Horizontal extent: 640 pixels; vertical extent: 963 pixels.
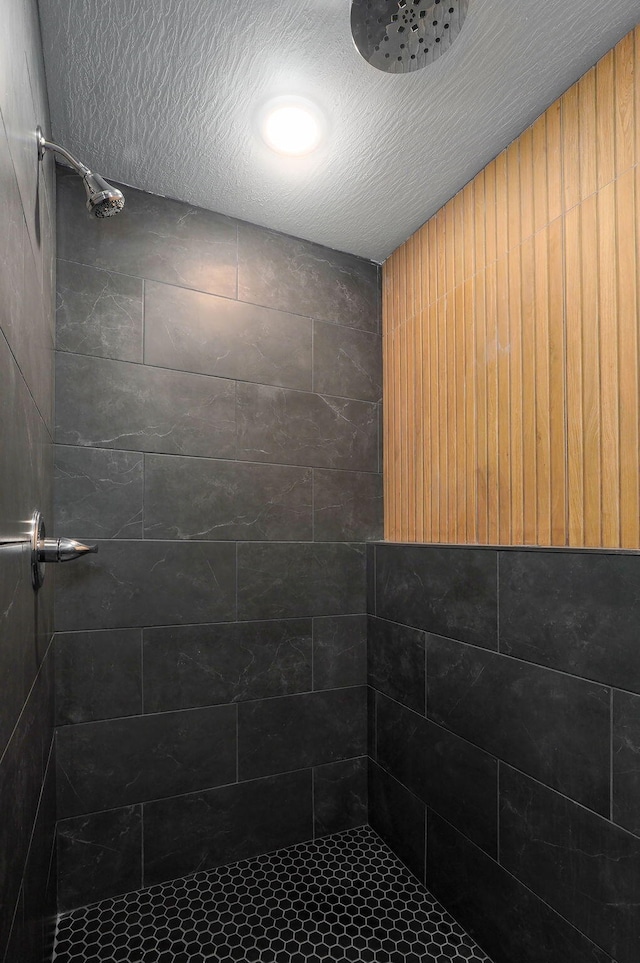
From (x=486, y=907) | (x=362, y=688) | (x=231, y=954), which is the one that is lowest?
(x=231, y=954)

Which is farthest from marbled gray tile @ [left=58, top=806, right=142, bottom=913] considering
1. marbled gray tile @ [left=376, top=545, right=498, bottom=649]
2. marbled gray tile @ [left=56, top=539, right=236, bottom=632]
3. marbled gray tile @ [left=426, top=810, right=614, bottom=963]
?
marbled gray tile @ [left=376, top=545, right=498, bottom=649]

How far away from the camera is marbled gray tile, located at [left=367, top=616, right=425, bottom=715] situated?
1.86 metres

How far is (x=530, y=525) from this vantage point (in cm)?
151

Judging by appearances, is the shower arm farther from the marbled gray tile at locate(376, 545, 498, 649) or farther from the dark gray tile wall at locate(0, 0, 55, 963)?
the marbled gray tile at locate(376, 545, 498, 649)

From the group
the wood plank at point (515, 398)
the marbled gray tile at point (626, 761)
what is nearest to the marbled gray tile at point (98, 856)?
the marbled gray tile at point (626, 761)

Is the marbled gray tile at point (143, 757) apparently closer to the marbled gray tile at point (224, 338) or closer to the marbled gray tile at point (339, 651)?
the marbled gray tile at point (339, 651)

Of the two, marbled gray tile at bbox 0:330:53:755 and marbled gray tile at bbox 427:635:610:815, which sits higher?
marbled gray tile at bbox 0:330:53:755

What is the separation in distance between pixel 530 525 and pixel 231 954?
152 centimetres

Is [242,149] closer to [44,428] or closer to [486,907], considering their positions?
[44,428]

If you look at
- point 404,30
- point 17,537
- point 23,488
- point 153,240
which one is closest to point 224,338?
point 153,240

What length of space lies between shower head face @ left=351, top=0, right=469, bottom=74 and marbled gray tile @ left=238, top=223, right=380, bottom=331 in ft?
3.01

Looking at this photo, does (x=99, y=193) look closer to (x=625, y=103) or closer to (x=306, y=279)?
(x=306, y=279)

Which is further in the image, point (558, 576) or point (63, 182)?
point (63, 182)

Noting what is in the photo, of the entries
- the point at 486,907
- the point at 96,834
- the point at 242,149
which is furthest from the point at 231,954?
the point at 242,149
